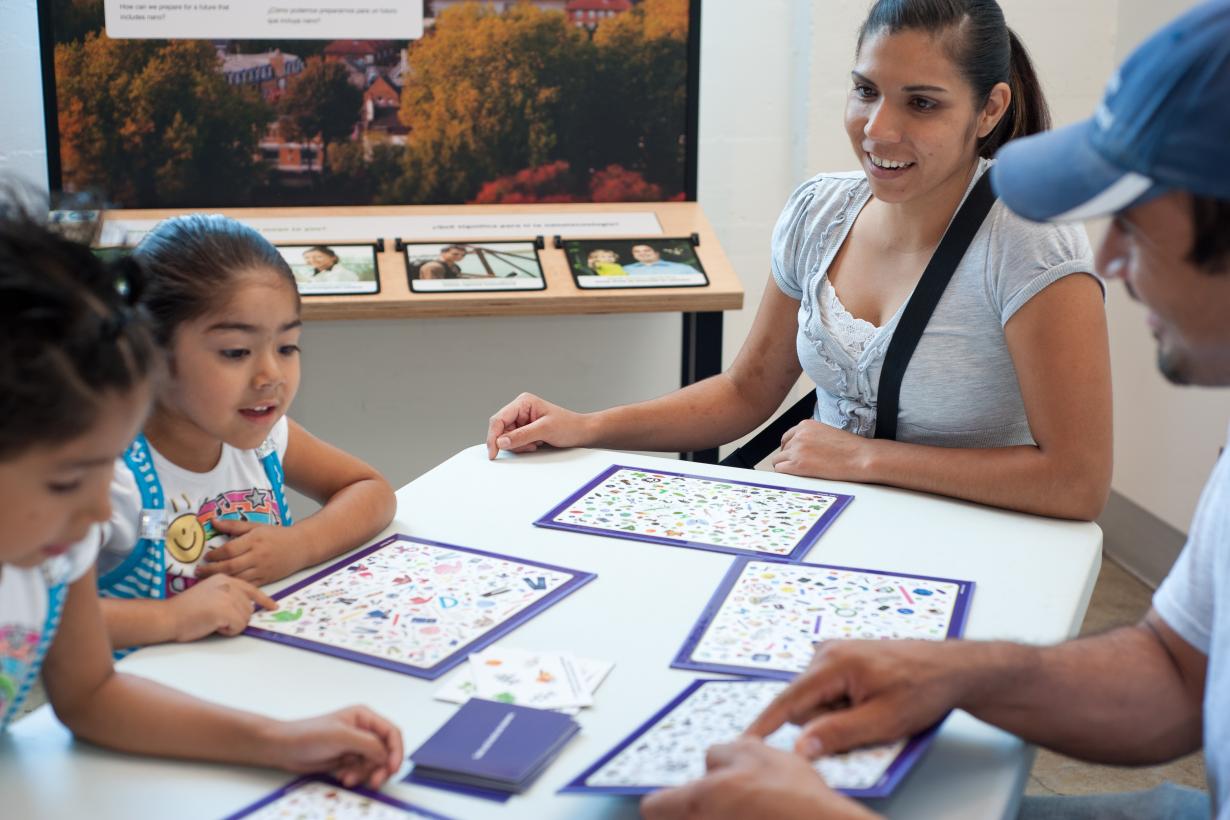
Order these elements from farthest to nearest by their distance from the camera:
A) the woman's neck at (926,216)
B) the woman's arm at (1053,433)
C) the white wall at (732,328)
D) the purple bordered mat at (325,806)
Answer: the white wall at (732,328)
the woman's neck at (926,216)
the woman's arm at (1053,433)
the purple bordered mat at (325,806)

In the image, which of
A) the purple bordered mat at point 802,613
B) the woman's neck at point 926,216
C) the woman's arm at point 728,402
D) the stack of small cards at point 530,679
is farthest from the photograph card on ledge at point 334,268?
the stack of small cards at point 530,679

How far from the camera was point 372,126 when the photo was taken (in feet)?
11.1

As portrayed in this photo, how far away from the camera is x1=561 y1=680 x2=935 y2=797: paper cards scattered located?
100 centimetres

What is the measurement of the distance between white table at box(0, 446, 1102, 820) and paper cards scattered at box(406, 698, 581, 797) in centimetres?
1

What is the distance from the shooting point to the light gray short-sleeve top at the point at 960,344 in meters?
1.77

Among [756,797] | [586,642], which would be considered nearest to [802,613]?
[586,642]

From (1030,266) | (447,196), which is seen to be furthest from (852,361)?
(447,196)

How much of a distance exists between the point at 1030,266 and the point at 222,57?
7.57 ft

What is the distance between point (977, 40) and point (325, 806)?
55.3 inches

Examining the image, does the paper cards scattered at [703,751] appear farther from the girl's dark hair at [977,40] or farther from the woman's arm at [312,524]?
the girl's dark hair at [977,40]

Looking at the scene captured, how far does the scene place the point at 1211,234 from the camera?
0.96 metres

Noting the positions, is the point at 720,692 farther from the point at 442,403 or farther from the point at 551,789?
the point at 442,403

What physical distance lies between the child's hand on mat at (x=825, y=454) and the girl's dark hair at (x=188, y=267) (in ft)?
2.64

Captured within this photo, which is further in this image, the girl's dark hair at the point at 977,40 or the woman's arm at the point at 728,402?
the woman's arm at the point at 728,402
